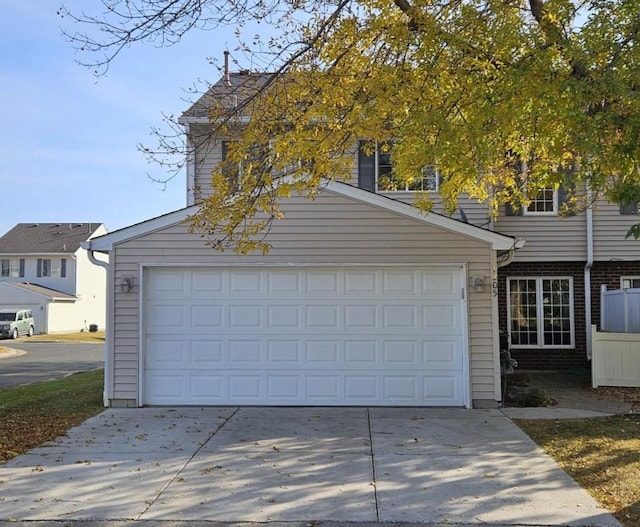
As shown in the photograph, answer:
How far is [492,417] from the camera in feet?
30.7

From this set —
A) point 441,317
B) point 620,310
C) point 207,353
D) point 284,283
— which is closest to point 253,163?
point 284,283

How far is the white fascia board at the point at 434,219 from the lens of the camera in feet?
33.3

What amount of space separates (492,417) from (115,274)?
6526mm

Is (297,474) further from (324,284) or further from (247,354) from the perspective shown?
(324,284)

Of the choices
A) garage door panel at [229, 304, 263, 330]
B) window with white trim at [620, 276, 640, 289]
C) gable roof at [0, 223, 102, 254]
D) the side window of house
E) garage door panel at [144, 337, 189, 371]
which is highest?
gable roof at [0, 223, 102, 254]

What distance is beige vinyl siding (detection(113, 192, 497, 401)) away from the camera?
10289 millimetres

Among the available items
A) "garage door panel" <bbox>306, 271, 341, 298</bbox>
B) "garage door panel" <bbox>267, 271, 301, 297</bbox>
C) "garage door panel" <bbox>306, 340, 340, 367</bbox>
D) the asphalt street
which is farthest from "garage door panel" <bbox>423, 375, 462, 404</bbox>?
the asphalt street

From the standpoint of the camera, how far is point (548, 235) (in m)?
14.7

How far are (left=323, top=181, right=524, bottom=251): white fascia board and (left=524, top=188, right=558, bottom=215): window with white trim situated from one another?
4.84 meters

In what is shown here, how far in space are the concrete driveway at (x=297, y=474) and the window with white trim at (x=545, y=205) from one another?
6891mm

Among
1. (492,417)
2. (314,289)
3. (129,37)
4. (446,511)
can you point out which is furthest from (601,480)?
(129,37)

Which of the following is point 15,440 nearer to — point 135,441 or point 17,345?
point 135,441

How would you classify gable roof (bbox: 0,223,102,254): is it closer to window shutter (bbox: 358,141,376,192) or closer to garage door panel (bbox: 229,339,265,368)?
window shutter (bbox: 358,141,376,192)

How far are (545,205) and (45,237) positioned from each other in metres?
38.2
